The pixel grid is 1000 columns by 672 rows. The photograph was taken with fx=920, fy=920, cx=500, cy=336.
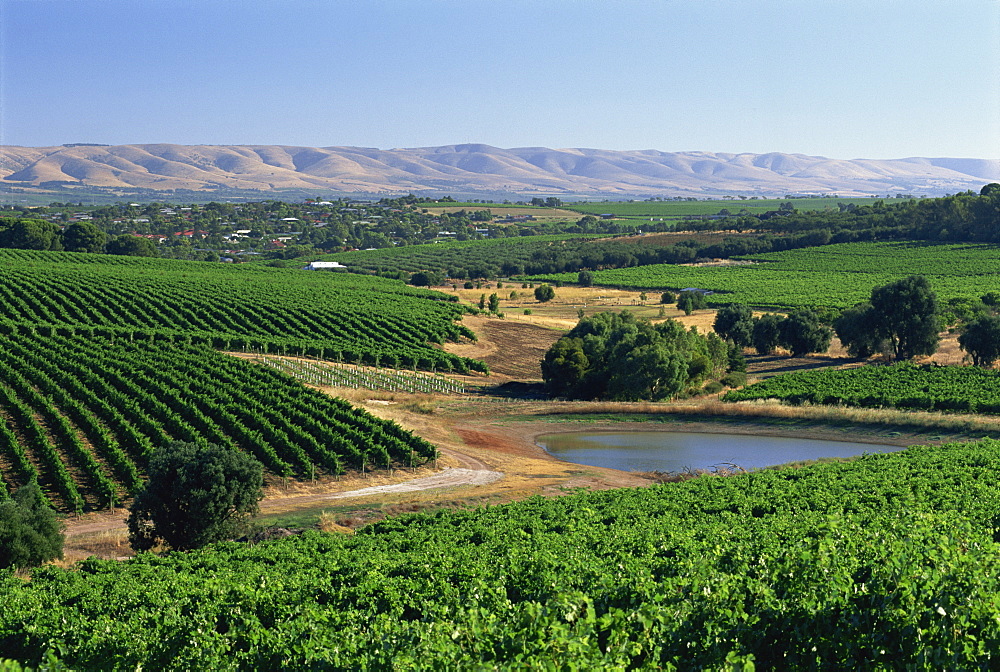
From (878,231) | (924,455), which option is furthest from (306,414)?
(878,231)

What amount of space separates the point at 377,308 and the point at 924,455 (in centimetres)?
5762

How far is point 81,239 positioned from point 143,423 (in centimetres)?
9073

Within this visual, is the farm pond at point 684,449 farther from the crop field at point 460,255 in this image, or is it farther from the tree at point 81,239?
the crop field at point 460,255

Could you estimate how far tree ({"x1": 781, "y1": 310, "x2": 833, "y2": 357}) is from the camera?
7106 cm

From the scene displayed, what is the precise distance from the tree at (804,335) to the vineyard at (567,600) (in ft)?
167

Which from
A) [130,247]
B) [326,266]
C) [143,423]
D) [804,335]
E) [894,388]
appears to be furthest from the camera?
[326,266]

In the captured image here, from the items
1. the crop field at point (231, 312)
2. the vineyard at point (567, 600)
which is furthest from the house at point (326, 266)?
the vineyard at point (567, 600)

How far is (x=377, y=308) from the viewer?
83812mm

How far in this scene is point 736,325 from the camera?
73812mm

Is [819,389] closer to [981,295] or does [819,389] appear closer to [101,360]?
[101,360]

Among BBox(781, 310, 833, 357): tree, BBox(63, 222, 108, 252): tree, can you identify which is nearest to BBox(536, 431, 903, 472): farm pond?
BBox(781, 310, 833, 357): tree

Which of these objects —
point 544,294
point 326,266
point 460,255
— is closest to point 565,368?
point 544,294

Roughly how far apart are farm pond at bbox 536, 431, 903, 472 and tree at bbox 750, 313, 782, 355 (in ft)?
98.2

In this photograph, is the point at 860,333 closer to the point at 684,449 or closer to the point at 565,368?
the point at 565,368
